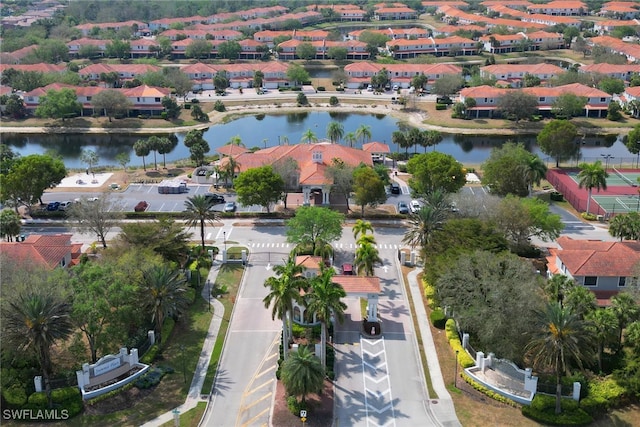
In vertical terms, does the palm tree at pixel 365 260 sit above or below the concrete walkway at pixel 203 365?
above

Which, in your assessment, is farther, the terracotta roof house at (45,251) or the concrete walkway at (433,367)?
the terracotta roof house at (45,251)

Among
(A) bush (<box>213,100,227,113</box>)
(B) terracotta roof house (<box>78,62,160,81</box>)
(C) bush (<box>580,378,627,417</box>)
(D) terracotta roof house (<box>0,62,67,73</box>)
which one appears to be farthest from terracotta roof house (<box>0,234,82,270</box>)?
(B) terracotta roof house (<box>78,62,160,81</box>)

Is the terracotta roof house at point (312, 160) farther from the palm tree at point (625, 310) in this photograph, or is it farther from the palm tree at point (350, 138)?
the palm tree at point (625, 310)

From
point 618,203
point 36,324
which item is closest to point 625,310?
point 618,203

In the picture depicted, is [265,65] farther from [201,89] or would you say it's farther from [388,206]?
[388,206]

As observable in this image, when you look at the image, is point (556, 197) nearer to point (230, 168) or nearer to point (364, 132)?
point (364, 132)

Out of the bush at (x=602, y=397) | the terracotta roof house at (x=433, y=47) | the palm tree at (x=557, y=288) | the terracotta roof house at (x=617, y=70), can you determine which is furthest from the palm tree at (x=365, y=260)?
the terracotta roof house at (x=433, y=47)
